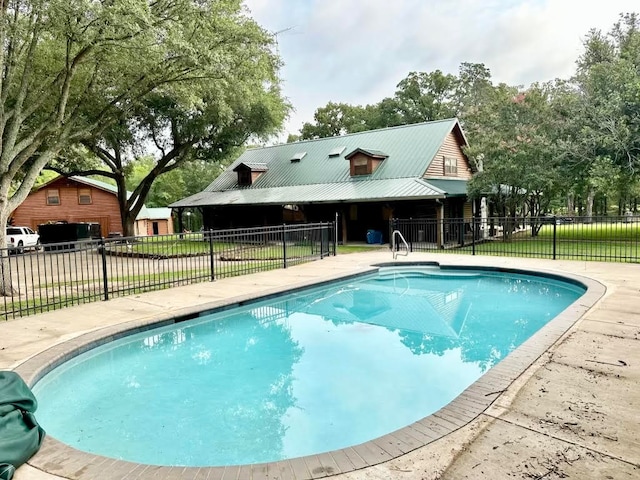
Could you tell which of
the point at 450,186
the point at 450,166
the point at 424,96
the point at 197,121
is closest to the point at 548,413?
the point at 450,186

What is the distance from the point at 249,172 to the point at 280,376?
69.1 feet

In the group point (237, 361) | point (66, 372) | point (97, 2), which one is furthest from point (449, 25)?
point (66, 372)

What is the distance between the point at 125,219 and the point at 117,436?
899 inches

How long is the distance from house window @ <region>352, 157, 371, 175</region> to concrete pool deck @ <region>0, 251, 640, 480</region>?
570 inches

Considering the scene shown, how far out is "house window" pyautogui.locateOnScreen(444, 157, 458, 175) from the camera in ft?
68.2

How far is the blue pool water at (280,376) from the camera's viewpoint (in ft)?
13.2

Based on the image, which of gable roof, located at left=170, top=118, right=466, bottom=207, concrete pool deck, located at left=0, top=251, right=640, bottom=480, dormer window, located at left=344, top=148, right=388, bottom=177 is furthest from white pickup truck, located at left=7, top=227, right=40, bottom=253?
concrete pool deck, located at left=0, top=251, right=640, bottom=480

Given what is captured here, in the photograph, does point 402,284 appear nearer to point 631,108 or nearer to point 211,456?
point 211,456

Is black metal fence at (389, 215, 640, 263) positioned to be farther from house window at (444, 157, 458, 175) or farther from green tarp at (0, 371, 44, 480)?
green tarp at (0, 371, 44, 480)

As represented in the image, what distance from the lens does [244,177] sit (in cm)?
2578

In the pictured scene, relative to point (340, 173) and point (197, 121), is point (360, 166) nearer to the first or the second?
point (340, 173)

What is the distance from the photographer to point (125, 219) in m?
24.6

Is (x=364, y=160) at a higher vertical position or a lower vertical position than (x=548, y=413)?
higher

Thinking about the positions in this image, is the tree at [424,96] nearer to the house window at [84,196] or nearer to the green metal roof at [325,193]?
the green metal roof at [325,193]
